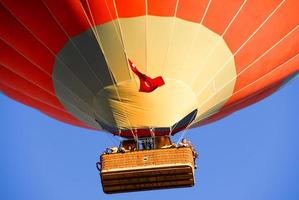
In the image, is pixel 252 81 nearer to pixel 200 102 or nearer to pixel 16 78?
pixel 200 102

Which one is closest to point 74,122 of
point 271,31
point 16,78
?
point 16,78

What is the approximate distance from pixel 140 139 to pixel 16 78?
201cm

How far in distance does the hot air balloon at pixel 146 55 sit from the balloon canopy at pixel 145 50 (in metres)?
0.01

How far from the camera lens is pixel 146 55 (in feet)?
31.8

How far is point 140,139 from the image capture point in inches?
397

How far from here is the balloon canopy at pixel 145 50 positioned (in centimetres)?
965

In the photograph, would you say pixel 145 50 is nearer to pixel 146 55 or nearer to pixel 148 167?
pixel 146 55

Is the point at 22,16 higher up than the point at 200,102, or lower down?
higher up

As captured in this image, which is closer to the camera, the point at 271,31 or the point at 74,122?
the point at 271,31

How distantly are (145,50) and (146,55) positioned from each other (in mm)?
60

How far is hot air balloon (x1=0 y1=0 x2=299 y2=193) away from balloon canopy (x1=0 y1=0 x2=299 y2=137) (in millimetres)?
12

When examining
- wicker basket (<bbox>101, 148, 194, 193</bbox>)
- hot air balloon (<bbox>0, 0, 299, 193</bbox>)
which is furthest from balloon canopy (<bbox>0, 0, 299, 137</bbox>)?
Answer: wicker basket (<bbox>101, 148, 194, 193</bbox>)

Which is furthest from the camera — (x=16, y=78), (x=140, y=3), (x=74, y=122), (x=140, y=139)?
(x=74, y=122)

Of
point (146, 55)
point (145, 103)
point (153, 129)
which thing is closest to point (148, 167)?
point (153, 129)
